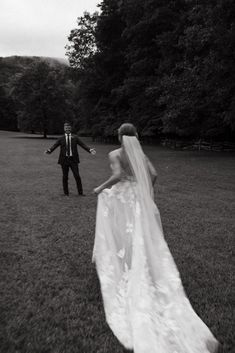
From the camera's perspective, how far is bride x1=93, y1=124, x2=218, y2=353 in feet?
13.5

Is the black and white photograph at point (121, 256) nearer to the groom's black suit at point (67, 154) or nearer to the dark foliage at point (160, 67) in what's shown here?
the groom's black suit at point (67, 154)

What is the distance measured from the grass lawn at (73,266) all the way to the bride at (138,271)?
0.26 m

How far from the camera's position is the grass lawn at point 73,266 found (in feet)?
14.8

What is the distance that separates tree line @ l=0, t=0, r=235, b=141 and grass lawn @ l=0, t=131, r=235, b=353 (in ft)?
51.0

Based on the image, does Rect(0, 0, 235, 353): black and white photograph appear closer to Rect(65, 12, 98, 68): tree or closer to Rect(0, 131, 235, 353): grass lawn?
Rect(0, 131, 235, 353): grass lawn

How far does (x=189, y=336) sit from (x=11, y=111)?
107 m

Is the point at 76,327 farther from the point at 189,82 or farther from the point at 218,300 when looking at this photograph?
the point at 189,82

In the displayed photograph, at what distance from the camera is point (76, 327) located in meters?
4.70

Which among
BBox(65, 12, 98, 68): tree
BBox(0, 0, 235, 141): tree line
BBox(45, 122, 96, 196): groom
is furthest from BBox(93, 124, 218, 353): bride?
BBox(65, 12, 98, 68): tree

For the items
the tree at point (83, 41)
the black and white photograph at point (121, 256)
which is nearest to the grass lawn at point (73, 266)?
the black and white photograph at point (121, 256)

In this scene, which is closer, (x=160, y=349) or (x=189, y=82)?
(x=160, y=349)

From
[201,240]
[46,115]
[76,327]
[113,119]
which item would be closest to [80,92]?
[113,119]

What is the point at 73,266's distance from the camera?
6.89 meters

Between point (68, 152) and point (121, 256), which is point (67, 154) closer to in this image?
point (68, 152)
